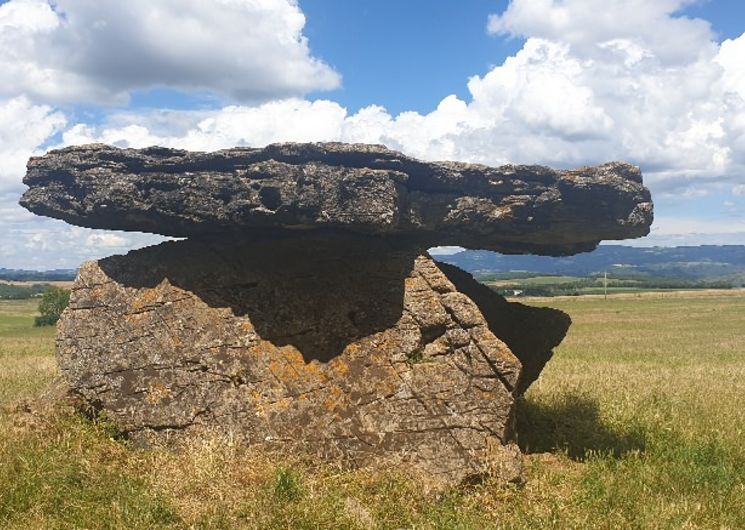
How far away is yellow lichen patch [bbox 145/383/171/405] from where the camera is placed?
34.8ft

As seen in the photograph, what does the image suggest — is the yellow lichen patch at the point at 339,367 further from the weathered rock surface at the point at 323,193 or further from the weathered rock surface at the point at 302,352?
the weathered rock surface at the point at 323,193

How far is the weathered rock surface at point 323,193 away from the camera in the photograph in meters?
10.4

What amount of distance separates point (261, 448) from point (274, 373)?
1202mm

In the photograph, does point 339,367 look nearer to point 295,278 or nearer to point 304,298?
point 304,298

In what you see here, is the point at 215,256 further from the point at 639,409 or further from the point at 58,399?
the point at 639,409

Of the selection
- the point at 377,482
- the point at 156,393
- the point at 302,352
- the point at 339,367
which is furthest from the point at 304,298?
the point at 377,482

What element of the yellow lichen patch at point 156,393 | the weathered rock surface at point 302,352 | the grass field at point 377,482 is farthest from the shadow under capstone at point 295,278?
the grass field at point 377,482

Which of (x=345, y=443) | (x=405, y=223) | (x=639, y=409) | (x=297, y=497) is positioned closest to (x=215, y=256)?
(x=405, y=223)

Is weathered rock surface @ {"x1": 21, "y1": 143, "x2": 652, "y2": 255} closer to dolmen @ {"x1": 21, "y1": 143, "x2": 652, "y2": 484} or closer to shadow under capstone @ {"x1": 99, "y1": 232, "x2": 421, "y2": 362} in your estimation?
dolmen @ {"x1": 21, "y1": 143, "x2": 652, "y2": 484}

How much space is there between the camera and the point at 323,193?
1038 cm

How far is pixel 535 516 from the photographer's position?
26.8ft

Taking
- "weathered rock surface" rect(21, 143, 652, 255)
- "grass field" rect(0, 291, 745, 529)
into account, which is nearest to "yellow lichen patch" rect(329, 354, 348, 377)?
"grass field" rect(0, 291, 745, 529)

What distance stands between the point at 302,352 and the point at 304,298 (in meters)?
1.01

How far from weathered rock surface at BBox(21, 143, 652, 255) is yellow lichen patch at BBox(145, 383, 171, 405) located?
273 cm
